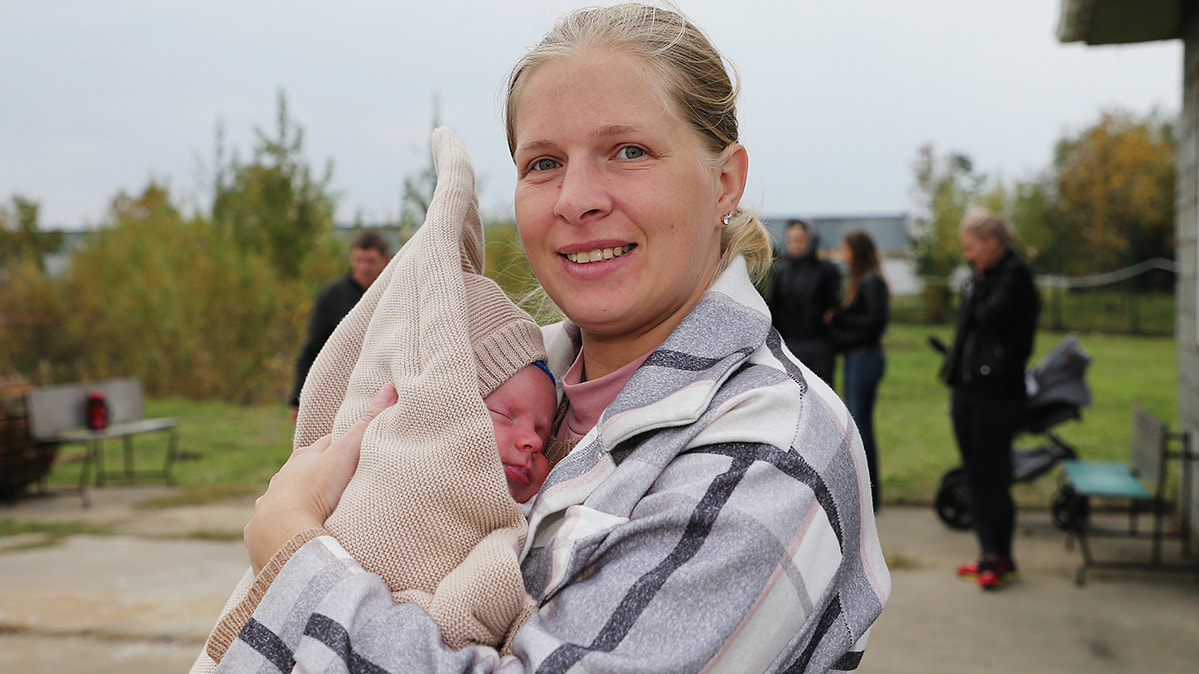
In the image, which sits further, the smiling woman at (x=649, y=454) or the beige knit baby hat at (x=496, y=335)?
the beige knit baby hat at (x=496, y=335)

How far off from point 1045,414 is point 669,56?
5265 millimetres

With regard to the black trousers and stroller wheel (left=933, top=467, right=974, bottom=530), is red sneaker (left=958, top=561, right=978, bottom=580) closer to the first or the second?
the black trousers

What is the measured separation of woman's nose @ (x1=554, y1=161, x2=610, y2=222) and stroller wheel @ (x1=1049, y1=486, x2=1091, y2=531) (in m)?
4.58

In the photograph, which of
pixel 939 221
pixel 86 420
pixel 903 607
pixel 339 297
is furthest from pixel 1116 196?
pixel 86 420

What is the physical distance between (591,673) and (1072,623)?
13.4 feet

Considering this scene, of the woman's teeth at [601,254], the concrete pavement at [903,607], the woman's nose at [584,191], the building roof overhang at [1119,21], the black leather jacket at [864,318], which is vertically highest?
the building roof overhang at [1119,21]

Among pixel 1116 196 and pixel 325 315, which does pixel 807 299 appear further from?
pixel 1116 196

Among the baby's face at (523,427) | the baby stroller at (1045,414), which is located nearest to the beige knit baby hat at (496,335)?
the baby's face at (523,427)

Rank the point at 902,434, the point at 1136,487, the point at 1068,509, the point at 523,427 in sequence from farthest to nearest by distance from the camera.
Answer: the point at 902,434 < the point at 1068,509 < the point at 1136,487 < the point at 523,427

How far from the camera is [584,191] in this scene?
127 cm

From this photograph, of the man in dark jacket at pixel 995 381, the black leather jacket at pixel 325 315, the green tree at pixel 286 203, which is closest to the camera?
the man in dark jacket at pixel 995 381

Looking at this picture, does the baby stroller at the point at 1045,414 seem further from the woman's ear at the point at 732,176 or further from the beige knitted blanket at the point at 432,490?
the beige knitted blanket at the point at 432,490

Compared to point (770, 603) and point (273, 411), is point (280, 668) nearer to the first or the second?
point (770, 603)

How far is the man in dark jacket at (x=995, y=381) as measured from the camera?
4.82 meters
